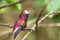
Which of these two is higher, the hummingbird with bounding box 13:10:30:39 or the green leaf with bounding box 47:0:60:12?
the green leaf with bounding box 47:0:60:12

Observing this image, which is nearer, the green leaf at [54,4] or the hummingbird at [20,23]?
the hummingbird at [20,23]

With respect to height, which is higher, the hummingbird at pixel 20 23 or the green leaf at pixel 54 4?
the green leaf at pixel 54 4

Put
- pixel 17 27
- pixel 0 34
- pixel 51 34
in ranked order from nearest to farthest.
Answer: pixel 17 27
pixel 0 34
pixel 51 34

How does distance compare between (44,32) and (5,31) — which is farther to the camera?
(44,32)

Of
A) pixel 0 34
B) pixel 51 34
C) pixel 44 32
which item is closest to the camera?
pixel 0 34

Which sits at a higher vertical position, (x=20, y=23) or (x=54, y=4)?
(x=54, y=4)

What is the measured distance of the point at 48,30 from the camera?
116 inches

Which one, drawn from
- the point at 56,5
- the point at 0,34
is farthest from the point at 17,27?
the point at 0,34

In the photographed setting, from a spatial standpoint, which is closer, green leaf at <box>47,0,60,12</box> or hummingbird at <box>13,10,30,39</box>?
hummingbird at <box>13,10,30,39</box>

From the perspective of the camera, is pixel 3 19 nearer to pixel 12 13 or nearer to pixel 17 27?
pixel 12 13

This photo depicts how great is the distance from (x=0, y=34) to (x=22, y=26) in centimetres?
112

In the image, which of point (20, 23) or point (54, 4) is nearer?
point (20, 23)

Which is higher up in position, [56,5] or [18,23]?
[56,5]

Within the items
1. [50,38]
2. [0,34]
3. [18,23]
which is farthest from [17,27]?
[50,38]
